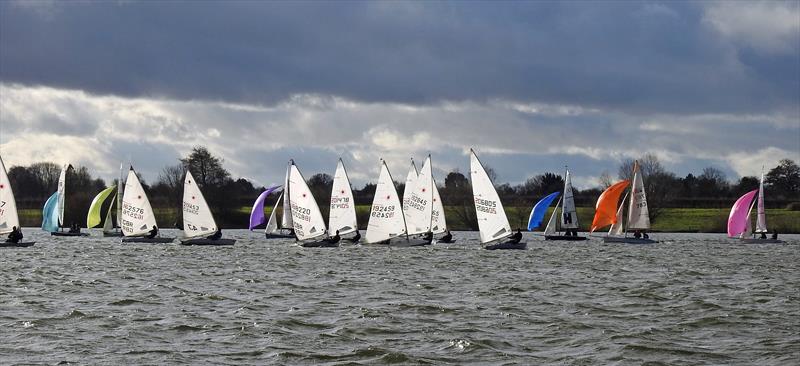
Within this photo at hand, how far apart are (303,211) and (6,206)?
15.8 m

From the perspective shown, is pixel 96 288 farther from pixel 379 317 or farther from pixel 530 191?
pixel 530 191

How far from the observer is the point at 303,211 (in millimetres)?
65188

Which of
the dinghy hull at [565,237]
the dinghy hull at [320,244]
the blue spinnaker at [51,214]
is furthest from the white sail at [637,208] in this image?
the blue spinnaker at [51,214]

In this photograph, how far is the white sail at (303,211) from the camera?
212ft

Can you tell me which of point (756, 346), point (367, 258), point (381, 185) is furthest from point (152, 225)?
point (756, 346)

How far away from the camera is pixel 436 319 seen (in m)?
27.3

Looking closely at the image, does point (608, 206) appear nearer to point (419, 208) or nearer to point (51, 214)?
point (419, 208)

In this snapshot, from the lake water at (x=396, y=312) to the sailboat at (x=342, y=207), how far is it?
13378 millimetres

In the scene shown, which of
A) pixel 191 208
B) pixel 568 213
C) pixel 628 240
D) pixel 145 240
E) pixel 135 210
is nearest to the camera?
pixel 191 208

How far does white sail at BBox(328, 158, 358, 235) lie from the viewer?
65.7 metres

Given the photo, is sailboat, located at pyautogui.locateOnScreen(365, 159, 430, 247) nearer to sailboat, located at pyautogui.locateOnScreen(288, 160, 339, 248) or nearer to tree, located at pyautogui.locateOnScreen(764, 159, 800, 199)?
sailboat, located at pyautogui.locateOnScreen(288, 160, 339, 248)

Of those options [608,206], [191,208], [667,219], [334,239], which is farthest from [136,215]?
[667,219]

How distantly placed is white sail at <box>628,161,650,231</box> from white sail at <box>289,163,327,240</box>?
25163 millimetres

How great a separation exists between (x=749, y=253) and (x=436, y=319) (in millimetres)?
42517
